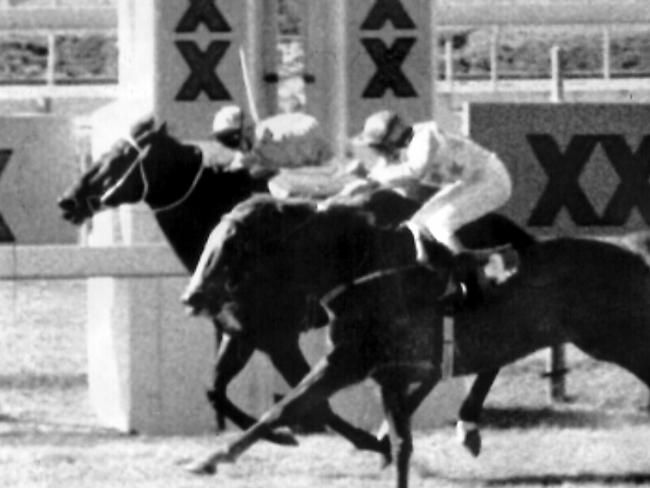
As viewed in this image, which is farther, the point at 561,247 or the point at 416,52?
the point at 416,52

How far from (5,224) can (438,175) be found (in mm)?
2170

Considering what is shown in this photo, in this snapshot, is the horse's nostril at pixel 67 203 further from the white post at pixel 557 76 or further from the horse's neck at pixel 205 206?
the white post at pixel 557 76

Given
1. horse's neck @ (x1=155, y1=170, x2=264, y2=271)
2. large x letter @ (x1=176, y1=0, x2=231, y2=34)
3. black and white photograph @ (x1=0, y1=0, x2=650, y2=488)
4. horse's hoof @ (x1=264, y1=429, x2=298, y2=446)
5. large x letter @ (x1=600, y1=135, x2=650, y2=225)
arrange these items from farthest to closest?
1. large x letter @ (x1=600, y1=135, x2=650, y2=225)
2. large x letter @ (x1=176, y1=0, x2=231, y2=34)
3. horse's neck @ (x1=155, y1=170, x2=264, y2=271)
4. horse's hoof @ (x1=264, y1=429, x2=298, y2=446)
5. black and white photograph @ (x1=0, y1=0, x2=650, y2=488)

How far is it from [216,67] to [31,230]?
1.06 m

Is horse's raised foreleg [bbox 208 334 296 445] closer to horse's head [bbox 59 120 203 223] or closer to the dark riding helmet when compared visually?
horse's head [bbox 59 120 203 223]

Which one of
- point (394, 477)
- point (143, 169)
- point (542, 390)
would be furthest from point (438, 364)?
point (542, 390)

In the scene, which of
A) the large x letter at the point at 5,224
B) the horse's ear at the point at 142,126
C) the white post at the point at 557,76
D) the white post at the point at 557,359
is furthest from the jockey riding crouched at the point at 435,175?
the white post at the point at 557,76

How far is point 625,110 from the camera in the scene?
11.1 m

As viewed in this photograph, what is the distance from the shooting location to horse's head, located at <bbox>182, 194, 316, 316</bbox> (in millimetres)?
9148

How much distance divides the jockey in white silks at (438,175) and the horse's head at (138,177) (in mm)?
851

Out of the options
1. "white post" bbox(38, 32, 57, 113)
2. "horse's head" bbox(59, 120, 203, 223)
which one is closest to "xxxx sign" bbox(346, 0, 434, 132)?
"horse's head" bbox(59, 120, 203, 223)

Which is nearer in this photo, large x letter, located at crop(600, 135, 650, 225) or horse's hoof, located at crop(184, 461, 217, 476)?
horse's hoof, located at crop(184, 461, 217, 476)

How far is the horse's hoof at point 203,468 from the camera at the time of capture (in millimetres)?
9445

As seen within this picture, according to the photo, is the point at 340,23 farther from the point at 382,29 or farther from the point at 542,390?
the point at 542,390
